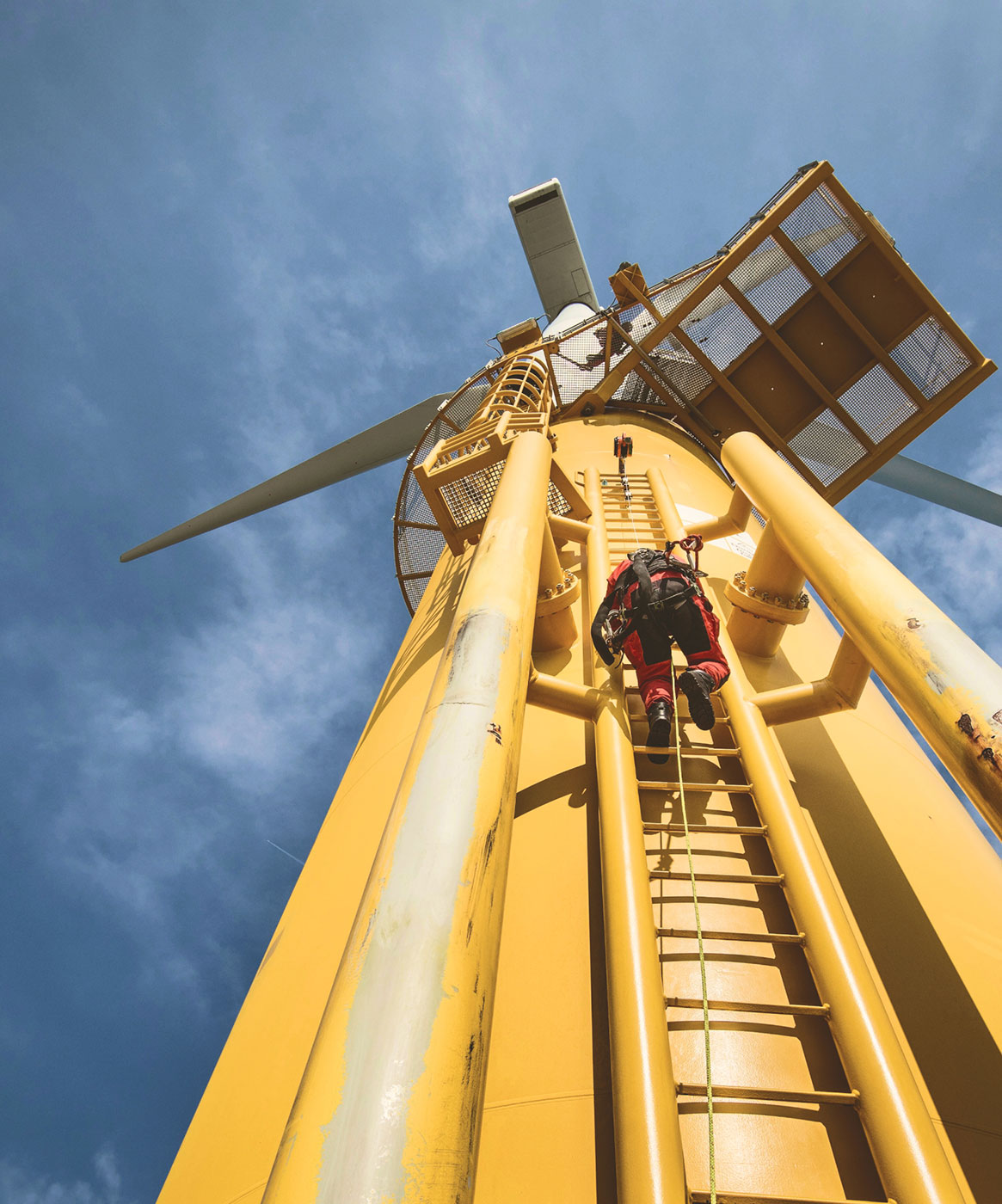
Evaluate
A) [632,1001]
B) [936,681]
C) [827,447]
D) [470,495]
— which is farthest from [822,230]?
[632,1001]

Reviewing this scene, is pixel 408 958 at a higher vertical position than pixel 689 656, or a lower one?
lower

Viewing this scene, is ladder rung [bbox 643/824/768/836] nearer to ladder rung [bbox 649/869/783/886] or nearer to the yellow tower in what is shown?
the yellow tower

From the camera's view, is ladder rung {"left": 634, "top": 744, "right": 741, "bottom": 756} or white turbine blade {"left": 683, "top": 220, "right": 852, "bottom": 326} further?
white turbine blade {"left": 683, "top": 220, "right": 852, "bottom": 326}

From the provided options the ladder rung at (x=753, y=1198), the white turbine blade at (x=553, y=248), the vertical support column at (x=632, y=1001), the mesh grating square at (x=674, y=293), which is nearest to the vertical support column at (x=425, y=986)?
the vertical support column at (x=632, y=1001)

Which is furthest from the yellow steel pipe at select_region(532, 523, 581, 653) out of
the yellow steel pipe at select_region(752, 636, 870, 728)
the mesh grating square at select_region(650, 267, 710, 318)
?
the mesh grating square at select_region(650, 267, 710, 318)

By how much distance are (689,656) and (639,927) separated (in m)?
1.77

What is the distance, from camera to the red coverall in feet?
12.5

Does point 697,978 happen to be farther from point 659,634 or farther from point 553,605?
point 553,605

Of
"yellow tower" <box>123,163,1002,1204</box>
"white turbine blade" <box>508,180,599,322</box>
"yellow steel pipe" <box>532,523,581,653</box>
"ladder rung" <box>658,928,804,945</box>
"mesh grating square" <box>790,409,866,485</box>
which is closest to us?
"yellow tower" <box>123,163,1002,1204</box>

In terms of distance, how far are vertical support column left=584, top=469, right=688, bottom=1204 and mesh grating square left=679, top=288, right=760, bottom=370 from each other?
8.17 meters

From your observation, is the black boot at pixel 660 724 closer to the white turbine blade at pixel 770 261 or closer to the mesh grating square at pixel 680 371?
the white turbine blade at pixel 770 261

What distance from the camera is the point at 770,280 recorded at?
9.41 metres

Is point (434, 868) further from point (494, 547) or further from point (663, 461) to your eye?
point (663, 461)

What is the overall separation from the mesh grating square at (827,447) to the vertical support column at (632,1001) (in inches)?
325
